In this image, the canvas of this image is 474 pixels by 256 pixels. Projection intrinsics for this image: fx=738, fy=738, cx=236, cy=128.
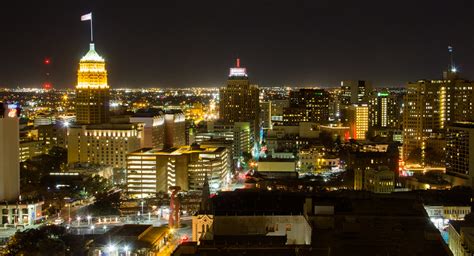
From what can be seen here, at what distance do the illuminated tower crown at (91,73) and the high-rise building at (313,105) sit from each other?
44.3 metres

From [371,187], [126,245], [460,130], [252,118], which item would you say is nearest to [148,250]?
[126,245]

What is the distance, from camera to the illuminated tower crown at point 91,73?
91.5 meters

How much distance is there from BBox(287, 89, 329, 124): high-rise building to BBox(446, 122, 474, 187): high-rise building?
54015 mm

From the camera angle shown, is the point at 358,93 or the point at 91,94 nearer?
the point at 91,94

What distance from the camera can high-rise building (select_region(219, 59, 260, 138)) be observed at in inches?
4353

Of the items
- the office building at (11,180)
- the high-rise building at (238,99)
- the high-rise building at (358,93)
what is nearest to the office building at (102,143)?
the office building at (11,180)

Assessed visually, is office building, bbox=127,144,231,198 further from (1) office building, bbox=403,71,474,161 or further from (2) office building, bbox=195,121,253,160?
(1) office building, bbox=403,71,474,161

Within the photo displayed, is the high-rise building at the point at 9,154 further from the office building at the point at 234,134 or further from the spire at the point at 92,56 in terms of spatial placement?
the office building at the point at 234,134

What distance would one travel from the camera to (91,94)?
91000 millimetres

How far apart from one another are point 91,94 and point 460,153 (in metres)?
45.0

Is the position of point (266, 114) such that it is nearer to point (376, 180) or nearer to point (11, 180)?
point (376, 180)

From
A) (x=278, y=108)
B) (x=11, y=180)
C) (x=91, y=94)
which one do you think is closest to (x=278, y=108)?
(x=278, y=108)

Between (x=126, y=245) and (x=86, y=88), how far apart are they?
52.0 metres

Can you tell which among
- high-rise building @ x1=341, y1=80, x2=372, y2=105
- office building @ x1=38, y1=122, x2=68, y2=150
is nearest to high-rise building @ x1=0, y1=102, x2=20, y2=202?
office building @ x1=38, y1=122, x2=68, y2=150
